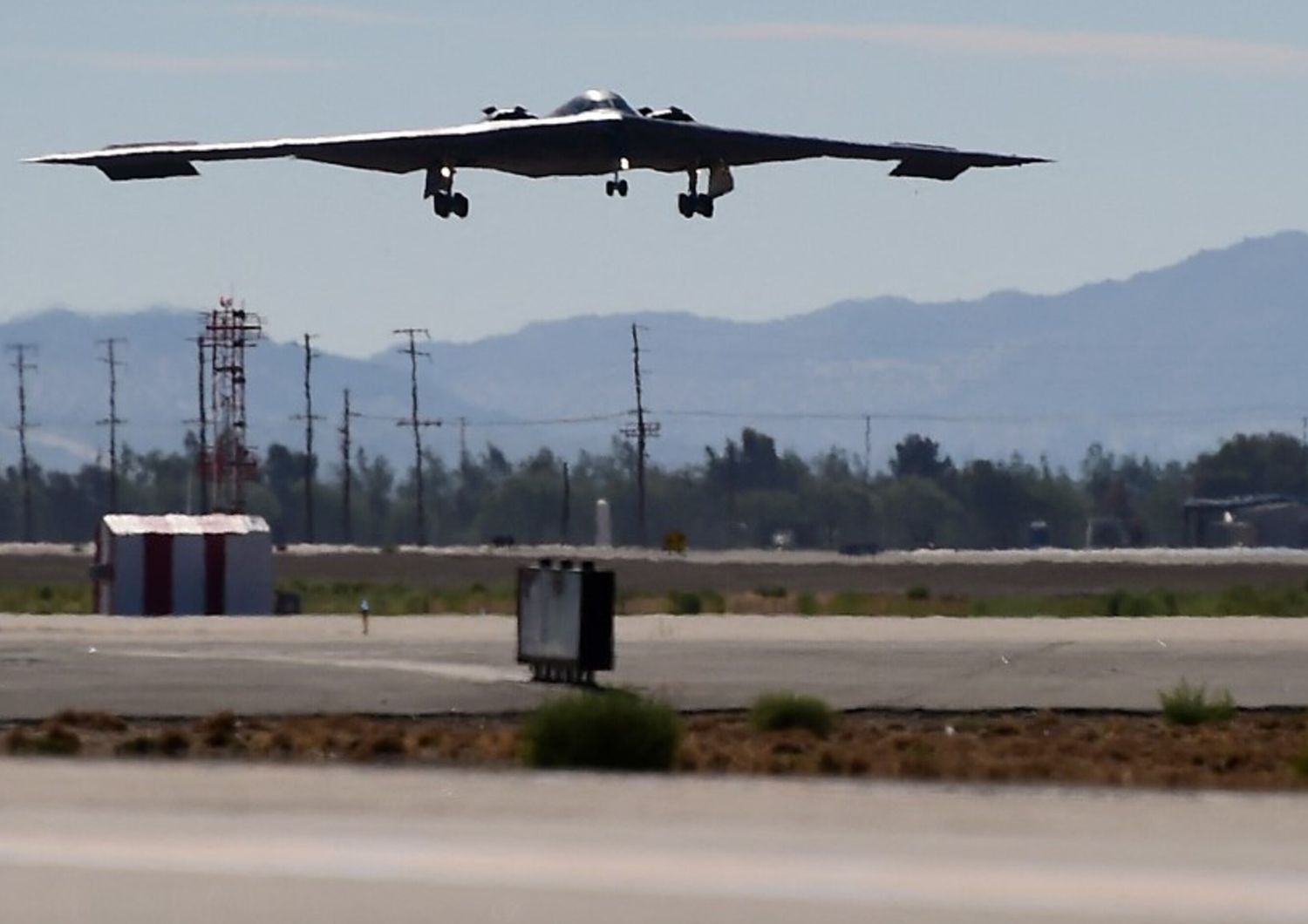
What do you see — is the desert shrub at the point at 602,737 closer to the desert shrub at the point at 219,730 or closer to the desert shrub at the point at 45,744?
the desert shrub at the point at 219,730

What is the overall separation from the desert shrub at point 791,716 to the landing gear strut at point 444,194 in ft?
33.8

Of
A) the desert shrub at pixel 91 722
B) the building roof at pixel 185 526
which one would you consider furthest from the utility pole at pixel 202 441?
the desert shrub at pixel 91 722

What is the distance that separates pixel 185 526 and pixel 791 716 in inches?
1763

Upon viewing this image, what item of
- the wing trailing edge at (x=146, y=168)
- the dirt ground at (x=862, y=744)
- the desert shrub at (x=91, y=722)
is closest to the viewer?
the dirt ground at (x=862, y=744)

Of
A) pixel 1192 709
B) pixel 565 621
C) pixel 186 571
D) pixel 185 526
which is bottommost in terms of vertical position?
pixel 1192 709

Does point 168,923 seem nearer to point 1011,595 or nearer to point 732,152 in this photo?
point 732,152

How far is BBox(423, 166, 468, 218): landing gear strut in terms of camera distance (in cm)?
4131

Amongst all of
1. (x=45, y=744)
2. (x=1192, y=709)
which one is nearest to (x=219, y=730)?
(x=45, y=744)

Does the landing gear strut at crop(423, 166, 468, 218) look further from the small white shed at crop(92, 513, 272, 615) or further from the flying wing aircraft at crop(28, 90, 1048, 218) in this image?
the small white shed at crop(92, 513, 272, 615)

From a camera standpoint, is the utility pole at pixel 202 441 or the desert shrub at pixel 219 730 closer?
the desert shrub at pixel 219 730

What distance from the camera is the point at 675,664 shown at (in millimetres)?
45312

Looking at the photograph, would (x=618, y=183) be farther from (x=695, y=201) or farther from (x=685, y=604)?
(x=685, y=604)

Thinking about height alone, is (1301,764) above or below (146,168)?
below

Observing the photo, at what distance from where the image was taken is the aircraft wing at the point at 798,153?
39938 mm
